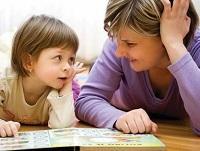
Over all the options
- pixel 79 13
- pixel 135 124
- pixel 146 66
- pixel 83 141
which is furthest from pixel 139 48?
pixel 79 13

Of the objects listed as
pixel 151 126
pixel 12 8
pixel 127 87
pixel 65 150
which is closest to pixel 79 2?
pixel 12 8

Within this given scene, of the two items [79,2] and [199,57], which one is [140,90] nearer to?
[199,57]

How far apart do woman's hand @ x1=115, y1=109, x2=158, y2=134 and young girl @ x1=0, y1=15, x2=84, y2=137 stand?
0.61 feet

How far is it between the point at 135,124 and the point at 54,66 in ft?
0.92

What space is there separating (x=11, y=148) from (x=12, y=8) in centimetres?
165

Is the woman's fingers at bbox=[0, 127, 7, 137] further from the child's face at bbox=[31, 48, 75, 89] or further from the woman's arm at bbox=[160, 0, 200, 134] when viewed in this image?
the woman's arm at bbox=[160, 0, 200, 134]

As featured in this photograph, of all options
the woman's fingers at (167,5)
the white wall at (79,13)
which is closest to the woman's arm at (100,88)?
the woman's fingers at (167,5)

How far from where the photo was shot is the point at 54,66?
105cm

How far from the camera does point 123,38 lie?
97cm

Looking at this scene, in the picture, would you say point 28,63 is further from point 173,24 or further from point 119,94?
point 173,24

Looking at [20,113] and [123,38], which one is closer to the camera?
[123,38]

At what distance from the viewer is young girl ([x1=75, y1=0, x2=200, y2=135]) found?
92cm

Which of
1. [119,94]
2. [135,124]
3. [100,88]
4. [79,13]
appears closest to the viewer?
[135,124]

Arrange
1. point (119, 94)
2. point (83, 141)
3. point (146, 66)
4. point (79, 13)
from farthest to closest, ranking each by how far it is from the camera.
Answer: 1. point (79, 13)
2. point (119, 94)
3. point (146, 66)
4. point (83, 141)
